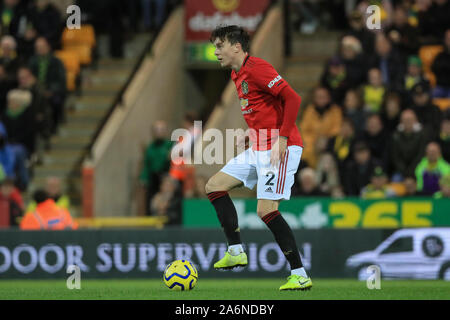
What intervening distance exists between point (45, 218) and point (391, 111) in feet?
17.3

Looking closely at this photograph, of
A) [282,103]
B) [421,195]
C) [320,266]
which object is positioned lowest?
[320,266]

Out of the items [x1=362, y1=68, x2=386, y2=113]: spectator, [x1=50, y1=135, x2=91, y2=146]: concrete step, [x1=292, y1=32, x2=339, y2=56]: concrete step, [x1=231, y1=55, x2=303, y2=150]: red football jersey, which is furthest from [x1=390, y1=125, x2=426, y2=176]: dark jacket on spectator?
[x1=50, y1=135, x2=91, y2=146]: concrete step

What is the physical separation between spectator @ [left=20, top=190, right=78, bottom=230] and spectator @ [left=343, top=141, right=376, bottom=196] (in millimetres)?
3985

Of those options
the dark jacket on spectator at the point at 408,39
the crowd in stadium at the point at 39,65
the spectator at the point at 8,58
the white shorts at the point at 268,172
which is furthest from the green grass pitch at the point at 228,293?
the spectator at the point at 8,58

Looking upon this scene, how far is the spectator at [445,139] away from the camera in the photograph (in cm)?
1473

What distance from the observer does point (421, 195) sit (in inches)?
561

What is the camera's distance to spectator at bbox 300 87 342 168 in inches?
636

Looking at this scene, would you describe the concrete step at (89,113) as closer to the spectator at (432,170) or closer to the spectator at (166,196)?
the spectator at (166,196)

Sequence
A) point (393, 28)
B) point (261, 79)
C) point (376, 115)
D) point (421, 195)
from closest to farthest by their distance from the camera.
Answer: point (261, 79)
point (421, 195)
point (376, 115)
point (393, 28)

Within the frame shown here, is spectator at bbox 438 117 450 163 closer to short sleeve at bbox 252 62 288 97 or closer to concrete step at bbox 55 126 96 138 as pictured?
short sleeve at bbox 252 62 288 97

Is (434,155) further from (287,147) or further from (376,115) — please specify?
(287,147)

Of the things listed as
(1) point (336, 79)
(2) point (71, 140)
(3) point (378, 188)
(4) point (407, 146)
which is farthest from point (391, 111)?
(2) point (71, 140)

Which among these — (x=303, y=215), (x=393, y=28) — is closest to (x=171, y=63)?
(x=393, y=28)

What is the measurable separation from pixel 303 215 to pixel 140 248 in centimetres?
240
